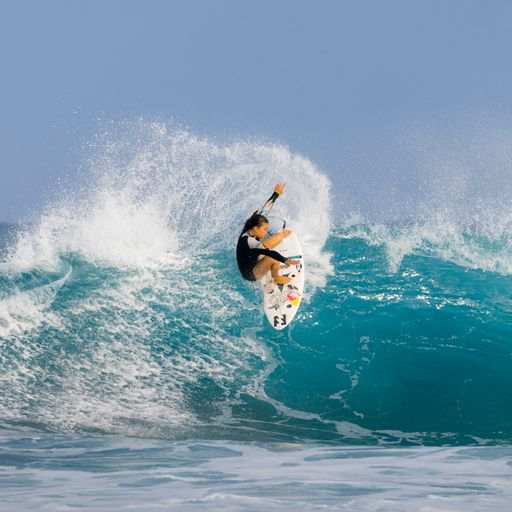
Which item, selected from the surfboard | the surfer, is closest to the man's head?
the surfer

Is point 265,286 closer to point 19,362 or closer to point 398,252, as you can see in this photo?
point 19,362

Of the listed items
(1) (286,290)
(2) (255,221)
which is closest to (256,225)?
(2) (255,221)

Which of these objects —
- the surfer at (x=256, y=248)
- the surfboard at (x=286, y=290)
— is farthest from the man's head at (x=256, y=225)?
the surfboard at (x=286, y=290)

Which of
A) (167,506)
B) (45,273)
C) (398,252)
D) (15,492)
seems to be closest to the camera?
(167,506)

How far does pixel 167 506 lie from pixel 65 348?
513 centimetres

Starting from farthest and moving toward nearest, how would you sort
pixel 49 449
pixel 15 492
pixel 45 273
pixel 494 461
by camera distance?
pixel 45 273 < pixel 49 449 < pixel 494 461 < pixel 15 492

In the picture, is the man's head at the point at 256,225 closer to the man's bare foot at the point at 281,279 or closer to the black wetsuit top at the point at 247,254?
the black wetsuit top at the point at 247,254

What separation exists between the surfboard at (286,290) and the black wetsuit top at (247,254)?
81 cm

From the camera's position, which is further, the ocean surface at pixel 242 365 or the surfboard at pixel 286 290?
the surfboard at pixel 286 290

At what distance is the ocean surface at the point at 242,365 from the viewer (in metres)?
4.68

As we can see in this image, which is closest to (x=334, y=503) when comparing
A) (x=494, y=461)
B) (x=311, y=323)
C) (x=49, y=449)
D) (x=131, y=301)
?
(x=494, y=461)

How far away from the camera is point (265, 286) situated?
8.12 m

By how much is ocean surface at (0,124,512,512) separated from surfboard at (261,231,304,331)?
74 cm

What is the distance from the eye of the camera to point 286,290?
804cm
